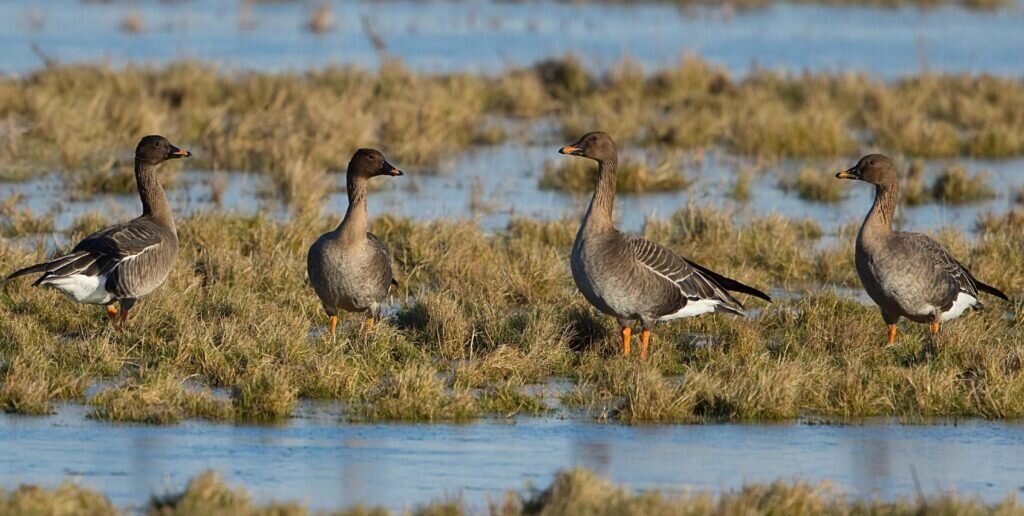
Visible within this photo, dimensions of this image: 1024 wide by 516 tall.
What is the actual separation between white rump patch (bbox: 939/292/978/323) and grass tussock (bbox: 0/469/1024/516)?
4164 mm

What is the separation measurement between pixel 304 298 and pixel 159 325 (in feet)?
5.08

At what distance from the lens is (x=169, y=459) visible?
7914 millimetres

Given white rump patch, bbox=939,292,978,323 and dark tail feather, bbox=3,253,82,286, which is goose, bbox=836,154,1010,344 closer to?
white rump patch, bbox=939,292,978,323

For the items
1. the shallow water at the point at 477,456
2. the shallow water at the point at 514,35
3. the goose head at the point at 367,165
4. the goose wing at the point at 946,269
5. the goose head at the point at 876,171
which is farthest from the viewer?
the shallow water at the point at 514,35

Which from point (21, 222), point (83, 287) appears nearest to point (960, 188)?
point (21, 222)

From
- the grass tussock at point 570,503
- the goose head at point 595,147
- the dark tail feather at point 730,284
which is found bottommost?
the grass tussock at point 570,503

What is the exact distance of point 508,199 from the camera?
1717 centimetres

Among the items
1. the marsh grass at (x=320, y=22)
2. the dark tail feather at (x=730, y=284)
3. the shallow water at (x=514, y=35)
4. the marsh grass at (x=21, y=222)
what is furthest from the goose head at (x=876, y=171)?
the marsh grass at (x=320, y=22)

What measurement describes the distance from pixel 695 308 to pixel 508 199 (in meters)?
6.66

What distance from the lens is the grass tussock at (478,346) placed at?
9047 millimetres

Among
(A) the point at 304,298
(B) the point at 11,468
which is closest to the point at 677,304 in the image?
(A) the point at 304,298

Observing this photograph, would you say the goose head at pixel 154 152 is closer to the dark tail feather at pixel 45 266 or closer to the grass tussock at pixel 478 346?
the grass tussock at pixel 478 346

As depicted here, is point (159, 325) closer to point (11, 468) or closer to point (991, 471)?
point (11, 468)

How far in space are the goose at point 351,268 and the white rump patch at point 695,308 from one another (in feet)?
6.41
